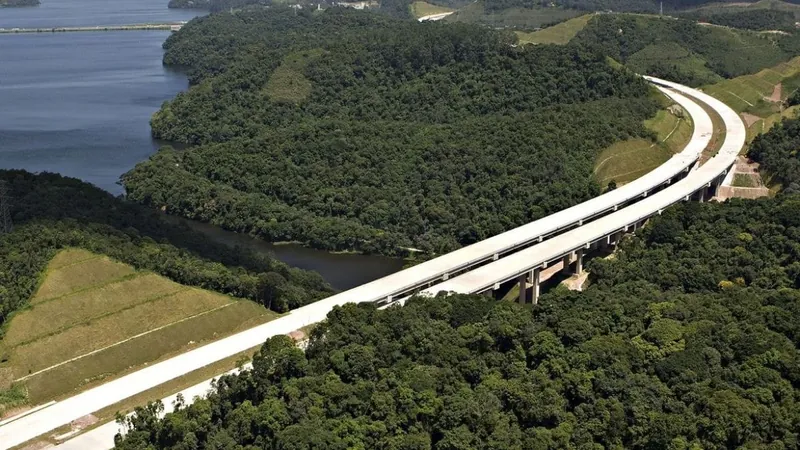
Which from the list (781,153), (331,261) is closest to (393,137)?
(331,261)

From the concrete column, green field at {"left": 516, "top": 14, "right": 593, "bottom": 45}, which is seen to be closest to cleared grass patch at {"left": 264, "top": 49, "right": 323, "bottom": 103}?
green field at {"left": 516, "top": 14, "right": 593, "bottom": 45}

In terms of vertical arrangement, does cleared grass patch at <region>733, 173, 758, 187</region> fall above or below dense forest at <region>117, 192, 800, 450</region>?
below

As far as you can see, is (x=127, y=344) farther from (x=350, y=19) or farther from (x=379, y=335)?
(x=350, y=19)

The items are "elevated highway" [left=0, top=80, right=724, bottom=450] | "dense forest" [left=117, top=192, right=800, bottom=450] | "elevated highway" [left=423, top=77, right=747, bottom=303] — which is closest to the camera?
"dense forest" [left=117, top=192, right=800, bottom=450]

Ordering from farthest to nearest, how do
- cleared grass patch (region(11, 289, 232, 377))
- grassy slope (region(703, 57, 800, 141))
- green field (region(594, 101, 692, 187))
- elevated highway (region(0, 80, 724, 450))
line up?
grassy slope (region(703, 57, 800, 141)) → green field (region(594, 101, 692, 187)) → cleared grass patch (region(11, 289, 232, 377)) → elevated highway (region(0, 80, 724, 450))

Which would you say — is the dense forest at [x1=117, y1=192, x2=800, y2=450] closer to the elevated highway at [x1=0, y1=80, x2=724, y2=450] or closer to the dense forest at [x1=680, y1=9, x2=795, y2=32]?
the elevated highway at [x1=0, y1=80, x2=724, y2=450]

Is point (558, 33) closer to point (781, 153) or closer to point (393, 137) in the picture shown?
point (393, 137)

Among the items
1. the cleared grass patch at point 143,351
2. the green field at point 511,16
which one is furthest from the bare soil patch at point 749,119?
the green field at point 511,16
